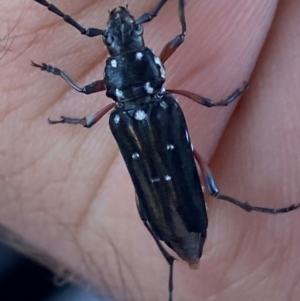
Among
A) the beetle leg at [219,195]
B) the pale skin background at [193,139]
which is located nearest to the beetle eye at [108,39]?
the pale skin background at [193,139]

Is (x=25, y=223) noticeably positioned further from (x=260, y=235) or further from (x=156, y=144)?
(x=260, y=235)

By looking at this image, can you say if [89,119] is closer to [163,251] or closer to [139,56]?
[139,56]

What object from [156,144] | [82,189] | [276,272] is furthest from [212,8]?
[276,272]

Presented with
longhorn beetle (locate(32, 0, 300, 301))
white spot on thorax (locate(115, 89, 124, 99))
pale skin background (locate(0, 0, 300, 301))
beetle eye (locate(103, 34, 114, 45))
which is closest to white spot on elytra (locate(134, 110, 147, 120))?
longhorn beetle (locate(32, 0, 300, 301))

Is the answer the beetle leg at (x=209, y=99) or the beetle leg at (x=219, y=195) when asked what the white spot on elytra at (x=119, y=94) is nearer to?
the beetle leg at (x=209, y=99)

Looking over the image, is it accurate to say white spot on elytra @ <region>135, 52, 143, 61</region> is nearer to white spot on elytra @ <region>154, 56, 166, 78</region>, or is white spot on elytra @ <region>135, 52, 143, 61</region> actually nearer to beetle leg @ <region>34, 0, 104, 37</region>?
white spot on elytra @ <region>154, 56, 166, 78</region>

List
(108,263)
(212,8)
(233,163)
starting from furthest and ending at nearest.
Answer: (108,263) < (233,163) < (212,8)

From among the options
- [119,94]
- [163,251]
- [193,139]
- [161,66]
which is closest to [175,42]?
[161,66]
